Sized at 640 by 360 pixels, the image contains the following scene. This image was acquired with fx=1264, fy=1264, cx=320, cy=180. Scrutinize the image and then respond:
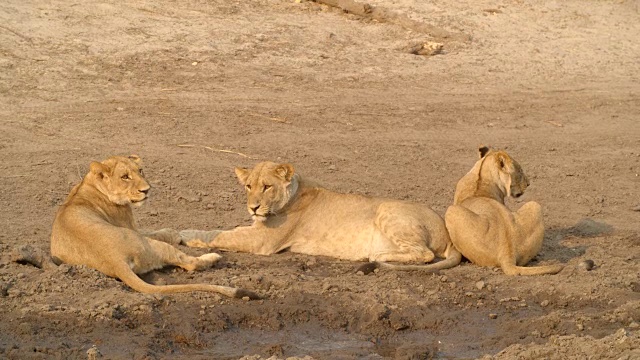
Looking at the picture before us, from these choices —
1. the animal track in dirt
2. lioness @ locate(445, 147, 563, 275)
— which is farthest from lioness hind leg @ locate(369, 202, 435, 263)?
the animal track in dirt

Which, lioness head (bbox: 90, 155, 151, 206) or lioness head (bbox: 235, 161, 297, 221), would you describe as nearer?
lioness head (bbox: 90, 155, 151, 206)

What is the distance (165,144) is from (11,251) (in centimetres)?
308

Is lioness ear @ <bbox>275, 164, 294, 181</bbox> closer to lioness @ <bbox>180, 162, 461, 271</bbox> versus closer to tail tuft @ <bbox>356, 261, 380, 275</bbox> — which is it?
lioness @ <bbox>180, 162, 461, 271</bbox>

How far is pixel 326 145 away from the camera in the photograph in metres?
11.6

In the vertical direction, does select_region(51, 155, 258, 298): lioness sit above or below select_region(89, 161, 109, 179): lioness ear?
below

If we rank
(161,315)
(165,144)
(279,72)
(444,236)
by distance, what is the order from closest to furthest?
(161,315) < (444,236) < (165,144) < (279,72)

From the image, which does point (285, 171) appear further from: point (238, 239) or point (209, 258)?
point (209, 258)

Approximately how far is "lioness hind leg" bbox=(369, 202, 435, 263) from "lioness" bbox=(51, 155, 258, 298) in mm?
1188

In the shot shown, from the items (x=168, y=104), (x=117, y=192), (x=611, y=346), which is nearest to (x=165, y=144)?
(x=168, y=104)

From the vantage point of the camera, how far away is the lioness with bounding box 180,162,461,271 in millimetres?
8711

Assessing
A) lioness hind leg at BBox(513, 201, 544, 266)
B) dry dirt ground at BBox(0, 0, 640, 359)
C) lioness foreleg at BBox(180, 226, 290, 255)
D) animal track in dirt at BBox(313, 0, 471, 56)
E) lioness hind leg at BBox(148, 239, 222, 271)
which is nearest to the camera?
dry dirt ground at BBox(0, 0, 640, 359)

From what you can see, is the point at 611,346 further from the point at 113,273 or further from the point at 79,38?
the point at 79,38

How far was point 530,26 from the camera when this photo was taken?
50.0ft

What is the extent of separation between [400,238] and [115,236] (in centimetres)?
206
